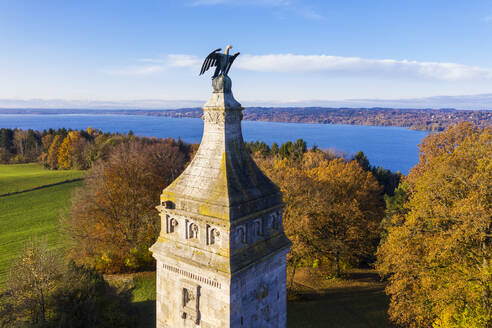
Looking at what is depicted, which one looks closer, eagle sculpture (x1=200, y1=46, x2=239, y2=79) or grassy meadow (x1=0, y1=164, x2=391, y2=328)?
eagle sculpture (x1=200, y1=46, x2=239, y2=79)

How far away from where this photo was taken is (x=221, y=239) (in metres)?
7.31

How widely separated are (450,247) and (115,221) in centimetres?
2422

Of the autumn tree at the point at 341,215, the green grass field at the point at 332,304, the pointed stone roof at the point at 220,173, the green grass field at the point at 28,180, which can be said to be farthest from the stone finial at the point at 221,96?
the green grass field at the point at 28,180

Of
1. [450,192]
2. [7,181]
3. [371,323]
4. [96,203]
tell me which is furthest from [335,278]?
[7,181]

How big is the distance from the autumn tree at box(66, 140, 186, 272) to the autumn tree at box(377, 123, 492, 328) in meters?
19.1

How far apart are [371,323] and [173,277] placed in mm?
18343

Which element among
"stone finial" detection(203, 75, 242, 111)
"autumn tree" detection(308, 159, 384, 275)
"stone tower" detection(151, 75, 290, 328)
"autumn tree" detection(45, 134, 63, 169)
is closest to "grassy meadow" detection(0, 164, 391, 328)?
"autumn tree" detection(308, 159, 384, 275)

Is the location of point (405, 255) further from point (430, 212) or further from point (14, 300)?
point (14, 300)

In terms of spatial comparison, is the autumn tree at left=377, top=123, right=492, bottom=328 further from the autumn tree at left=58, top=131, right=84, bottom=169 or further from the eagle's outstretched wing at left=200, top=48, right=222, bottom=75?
the autumn tree at left=58, top=131, right=84, bottom=169

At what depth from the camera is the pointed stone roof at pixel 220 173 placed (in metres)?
7.55

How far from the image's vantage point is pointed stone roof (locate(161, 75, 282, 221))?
755 cm

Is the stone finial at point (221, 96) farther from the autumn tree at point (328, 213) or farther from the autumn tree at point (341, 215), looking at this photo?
the autumn tree at point (341, 215)

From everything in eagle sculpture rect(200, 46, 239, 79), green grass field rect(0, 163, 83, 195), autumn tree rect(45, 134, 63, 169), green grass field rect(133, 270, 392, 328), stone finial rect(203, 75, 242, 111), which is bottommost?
green grass field rect(133, 270, 392, 328)

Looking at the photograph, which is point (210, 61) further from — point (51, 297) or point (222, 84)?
point (51, 297)
